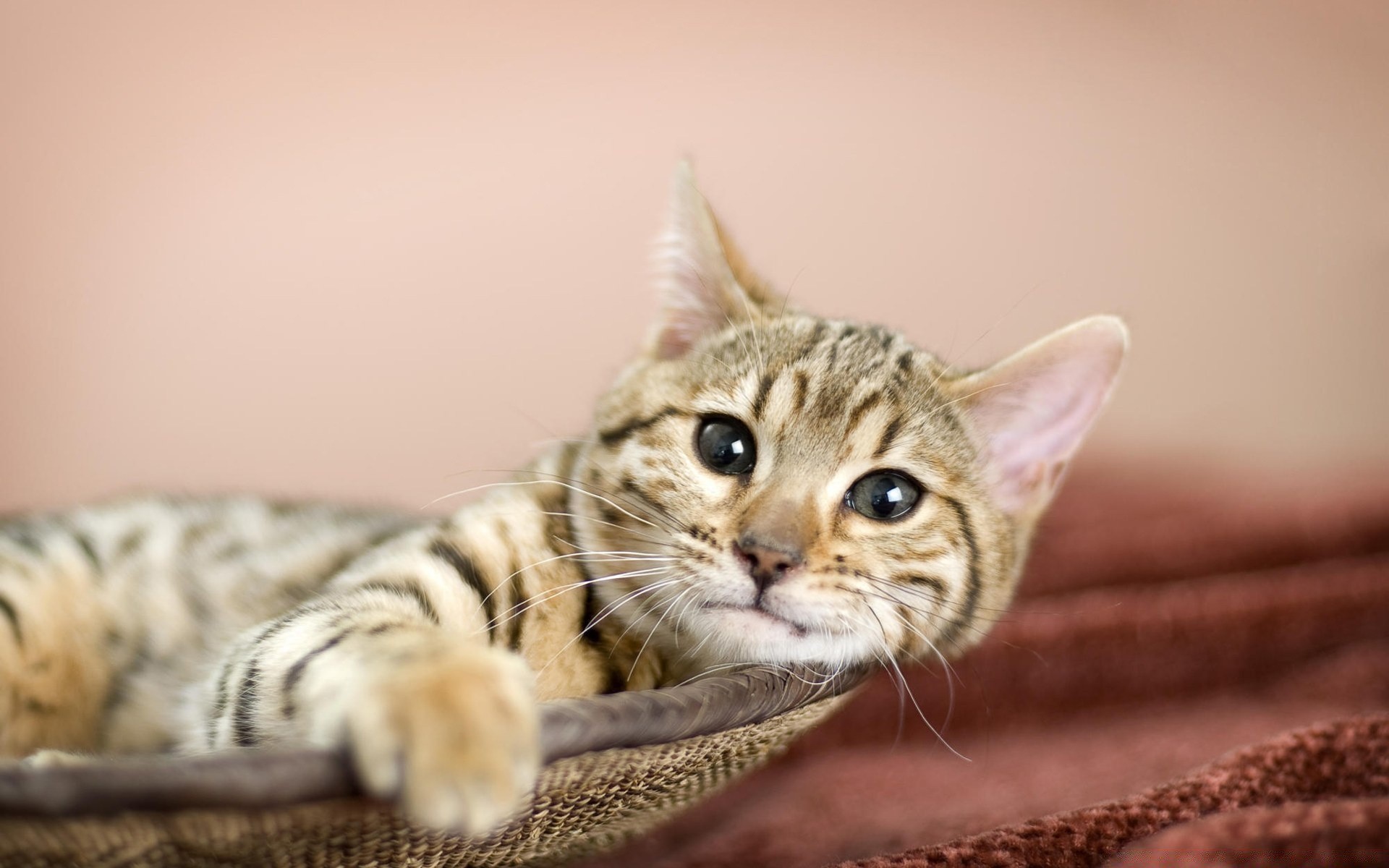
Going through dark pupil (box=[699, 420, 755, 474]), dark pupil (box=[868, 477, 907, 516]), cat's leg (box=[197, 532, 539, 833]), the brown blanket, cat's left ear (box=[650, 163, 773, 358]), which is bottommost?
the brown blanket

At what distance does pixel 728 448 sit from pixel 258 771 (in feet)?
2.28

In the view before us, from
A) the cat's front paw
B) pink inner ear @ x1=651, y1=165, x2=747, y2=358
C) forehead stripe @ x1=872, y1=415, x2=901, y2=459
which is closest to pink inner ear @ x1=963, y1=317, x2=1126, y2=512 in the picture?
forehead stripe @ x1=872, y1=415, x2=901, y2=459

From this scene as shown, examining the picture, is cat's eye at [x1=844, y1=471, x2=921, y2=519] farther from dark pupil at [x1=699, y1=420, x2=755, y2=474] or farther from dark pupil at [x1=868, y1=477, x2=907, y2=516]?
dark pupil at [x1=699, y1=420, x2=755, y2=474]

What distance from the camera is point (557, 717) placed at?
0.70m

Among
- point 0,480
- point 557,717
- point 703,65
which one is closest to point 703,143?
point 703,65

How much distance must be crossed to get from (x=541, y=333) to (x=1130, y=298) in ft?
4.86

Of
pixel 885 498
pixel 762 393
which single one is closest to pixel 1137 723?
pixel 885 498

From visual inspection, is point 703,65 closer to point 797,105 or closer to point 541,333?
point 797,105

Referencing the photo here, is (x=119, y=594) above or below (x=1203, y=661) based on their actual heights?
above

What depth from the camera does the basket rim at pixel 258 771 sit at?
554 mm

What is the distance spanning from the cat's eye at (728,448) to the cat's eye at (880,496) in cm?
12

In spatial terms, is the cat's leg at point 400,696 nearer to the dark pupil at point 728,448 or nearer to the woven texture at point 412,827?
the woven texture at point 412,827

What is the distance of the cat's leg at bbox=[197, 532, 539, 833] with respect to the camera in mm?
623

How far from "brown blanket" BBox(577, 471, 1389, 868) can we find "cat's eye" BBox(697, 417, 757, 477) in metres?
0.35
